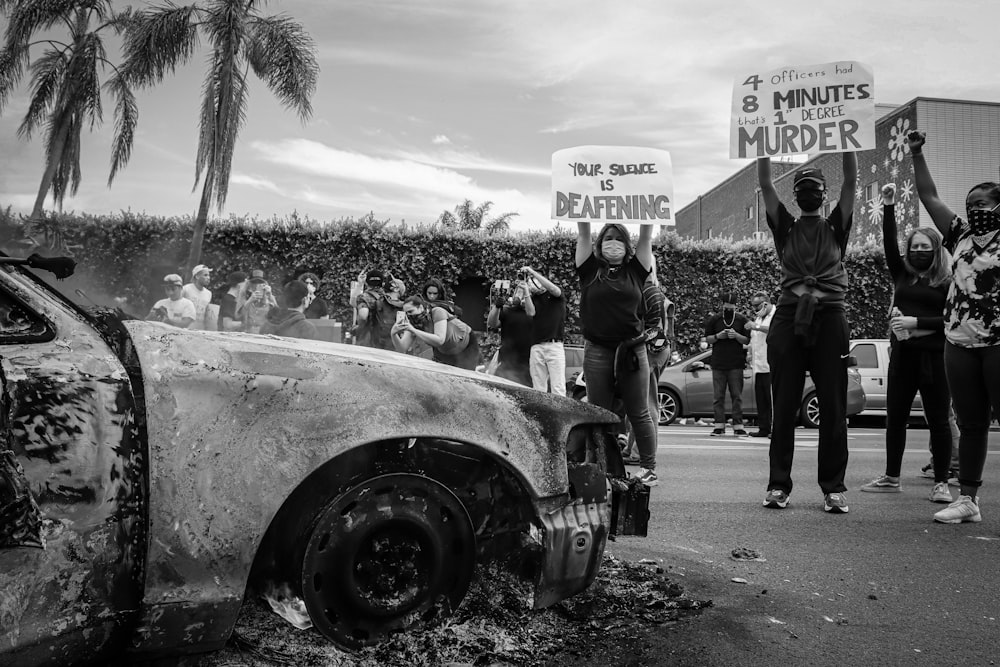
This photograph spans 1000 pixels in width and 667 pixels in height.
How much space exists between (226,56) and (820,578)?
1818cm

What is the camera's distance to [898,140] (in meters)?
27.4

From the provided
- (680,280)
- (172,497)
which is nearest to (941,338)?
(172,497)

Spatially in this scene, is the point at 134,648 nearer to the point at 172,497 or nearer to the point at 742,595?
the point at 172,497

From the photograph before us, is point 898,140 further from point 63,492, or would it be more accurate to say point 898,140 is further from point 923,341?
point 63,492

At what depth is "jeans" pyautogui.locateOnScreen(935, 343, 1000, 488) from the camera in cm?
488

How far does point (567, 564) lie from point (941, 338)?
4.22m

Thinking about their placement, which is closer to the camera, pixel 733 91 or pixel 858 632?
pixel 858 632

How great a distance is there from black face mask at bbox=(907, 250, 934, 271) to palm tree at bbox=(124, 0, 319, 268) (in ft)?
50.5

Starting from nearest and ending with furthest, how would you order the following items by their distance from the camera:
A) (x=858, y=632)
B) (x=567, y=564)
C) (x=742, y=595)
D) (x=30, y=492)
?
(x=30, y=492) < (x=567, y=564) < (x=858, y=632) < (x=742, y=595)

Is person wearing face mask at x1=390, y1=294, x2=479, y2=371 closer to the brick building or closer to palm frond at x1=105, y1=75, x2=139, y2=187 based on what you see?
palm frond at x1=105, y1=75, x2=139, y2=187

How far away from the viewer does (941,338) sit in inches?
232

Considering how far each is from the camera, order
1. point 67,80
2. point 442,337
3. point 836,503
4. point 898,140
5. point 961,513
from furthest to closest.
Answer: point 898,140
point 67,80
point 442,337
point 836,503
point 961,513

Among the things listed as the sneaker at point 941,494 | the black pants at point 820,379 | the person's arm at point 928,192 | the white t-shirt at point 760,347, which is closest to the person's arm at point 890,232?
the person's arm at point 928,192

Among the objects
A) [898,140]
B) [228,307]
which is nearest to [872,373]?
[228,307]
